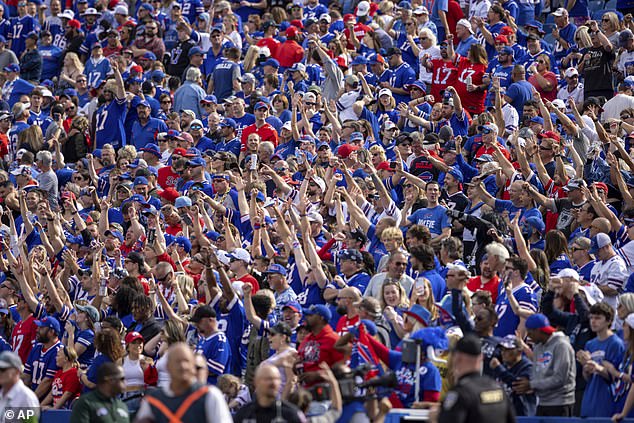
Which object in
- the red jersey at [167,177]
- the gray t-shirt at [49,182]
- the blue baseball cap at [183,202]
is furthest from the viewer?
the gray t-shirt at [49,182]

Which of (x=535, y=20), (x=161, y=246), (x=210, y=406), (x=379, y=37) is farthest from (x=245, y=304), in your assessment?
(x=535, y=20)

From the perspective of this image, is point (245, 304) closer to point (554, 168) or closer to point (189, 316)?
point (189, 316)

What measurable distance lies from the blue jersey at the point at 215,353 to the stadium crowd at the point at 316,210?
0.03 m

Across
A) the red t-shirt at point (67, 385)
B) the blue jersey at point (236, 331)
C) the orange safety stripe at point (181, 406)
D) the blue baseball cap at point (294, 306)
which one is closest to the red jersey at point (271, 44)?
the blue jersey at point (236, 331)

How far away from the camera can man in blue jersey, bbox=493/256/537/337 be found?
1159cm

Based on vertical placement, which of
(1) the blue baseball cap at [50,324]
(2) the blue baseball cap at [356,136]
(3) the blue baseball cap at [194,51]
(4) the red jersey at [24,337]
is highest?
(2) the blue baseball cap at [356,136]

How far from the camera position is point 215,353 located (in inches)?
468

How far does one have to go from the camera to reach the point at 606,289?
39.5ft

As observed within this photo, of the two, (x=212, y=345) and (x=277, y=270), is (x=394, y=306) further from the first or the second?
(x=277, y=270)

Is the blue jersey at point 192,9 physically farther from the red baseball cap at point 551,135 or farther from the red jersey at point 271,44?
the red baseball cap at point 551,135

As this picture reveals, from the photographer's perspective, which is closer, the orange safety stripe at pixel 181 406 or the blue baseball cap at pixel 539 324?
the orange safety stripe at pixel 181 406

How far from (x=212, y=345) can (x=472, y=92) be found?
8.52 meters

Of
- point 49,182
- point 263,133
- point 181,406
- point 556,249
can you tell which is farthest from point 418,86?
point 181,406

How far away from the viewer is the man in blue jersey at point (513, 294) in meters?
11.6
